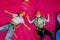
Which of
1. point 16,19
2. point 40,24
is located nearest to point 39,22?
point 40,24

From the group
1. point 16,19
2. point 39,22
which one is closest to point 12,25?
point 16,19

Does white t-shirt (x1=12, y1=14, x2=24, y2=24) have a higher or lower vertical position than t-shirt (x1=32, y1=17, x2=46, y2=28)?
higher

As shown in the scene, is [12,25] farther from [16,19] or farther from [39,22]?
[39,22]

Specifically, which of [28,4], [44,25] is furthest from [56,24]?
[28,4]

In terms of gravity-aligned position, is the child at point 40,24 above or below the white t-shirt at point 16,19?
below

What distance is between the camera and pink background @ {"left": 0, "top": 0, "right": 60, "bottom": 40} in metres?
0.93

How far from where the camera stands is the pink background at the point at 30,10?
93 centimetres

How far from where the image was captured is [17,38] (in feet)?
3.01

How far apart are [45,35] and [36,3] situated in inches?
6.9

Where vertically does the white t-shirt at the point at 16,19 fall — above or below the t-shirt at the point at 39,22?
above

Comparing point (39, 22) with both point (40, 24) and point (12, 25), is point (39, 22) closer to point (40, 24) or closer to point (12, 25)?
point (40, 24)

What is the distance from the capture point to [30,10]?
970 millimetres

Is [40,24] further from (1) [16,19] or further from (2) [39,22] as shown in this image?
(1) [16,19]

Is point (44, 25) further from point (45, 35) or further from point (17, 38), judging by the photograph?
point (17, 38)
